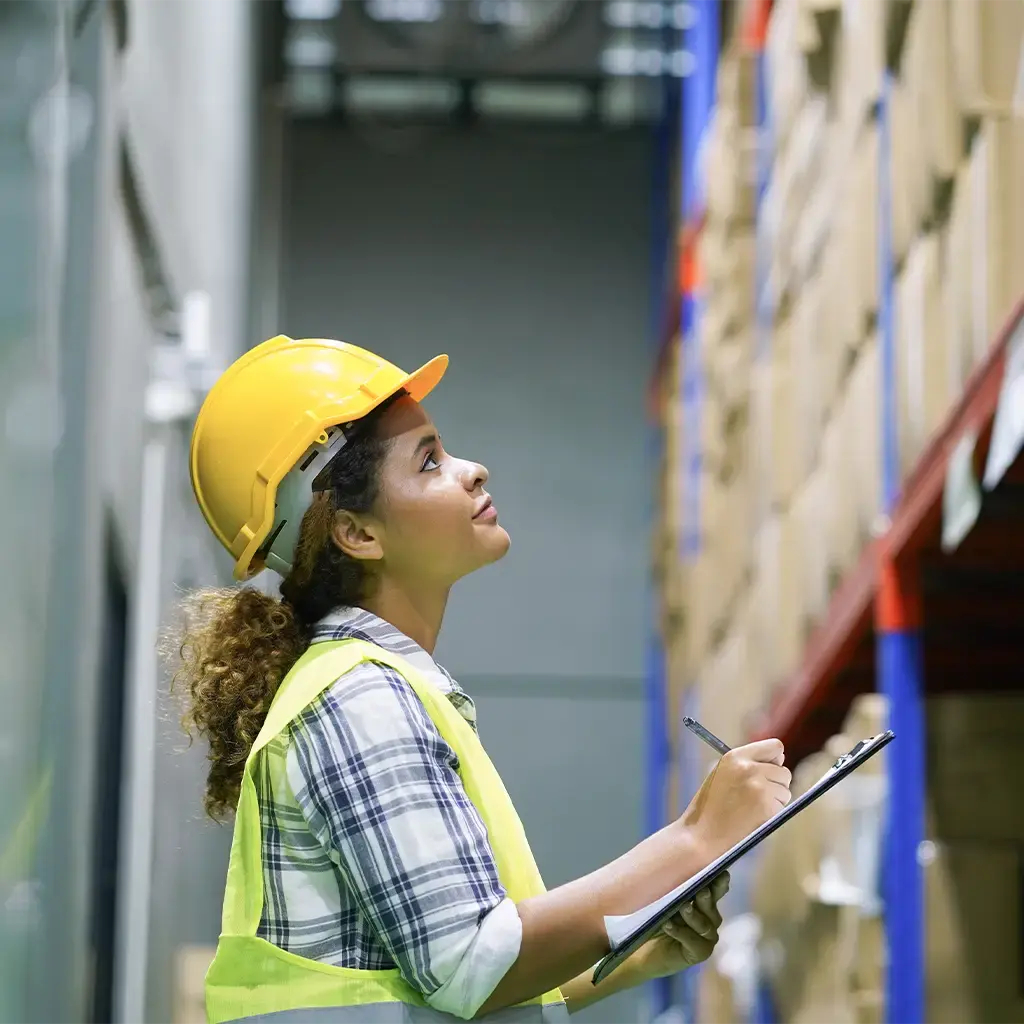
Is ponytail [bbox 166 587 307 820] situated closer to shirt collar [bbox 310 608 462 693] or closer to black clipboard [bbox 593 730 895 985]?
shirt collar [bbox 310 608 462 693]

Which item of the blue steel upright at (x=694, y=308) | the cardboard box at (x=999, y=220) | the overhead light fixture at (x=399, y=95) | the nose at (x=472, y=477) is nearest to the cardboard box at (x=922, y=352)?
the cardboard box at (x=999, y=220)

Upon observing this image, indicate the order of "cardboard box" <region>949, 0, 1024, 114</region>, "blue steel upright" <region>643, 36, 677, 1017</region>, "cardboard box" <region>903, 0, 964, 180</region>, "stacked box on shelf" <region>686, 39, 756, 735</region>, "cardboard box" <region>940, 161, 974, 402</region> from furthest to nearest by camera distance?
"blue steel upright" <region>643, 36, 677, 1017</region> < "stacked box on shelf" <region>686, 39, 756, 735</region> < "cardboard box" <region>903, 0, 964, 180</region> < "cardboard box" <region>940, 161, 974, 402</region> < "cardboard box" <region>949, 0, 1024, 114</region>

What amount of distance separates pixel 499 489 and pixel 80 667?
9.61 m

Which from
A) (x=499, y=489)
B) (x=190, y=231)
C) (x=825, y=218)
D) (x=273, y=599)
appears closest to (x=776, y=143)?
(x=825, y=218)

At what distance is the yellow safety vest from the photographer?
5.81 feet

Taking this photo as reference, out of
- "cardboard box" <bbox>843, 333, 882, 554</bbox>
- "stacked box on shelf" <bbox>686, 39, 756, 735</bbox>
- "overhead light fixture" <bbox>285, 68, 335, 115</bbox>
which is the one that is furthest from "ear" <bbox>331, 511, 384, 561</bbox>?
"overhead light fixture" <bbox>285, 68, 335, 115</bbox>

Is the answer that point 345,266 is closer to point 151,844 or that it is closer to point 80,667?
point 151,844

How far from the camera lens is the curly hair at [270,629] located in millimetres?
2047

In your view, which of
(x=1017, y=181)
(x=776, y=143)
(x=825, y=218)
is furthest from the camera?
(x=776, y=143)

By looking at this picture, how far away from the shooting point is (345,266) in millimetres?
12898

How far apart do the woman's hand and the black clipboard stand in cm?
5

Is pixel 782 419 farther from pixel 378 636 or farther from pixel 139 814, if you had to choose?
pixel 378 636

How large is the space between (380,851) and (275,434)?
0.53 m

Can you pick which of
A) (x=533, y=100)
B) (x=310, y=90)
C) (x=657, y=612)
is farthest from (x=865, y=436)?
(x=310, y=90)
